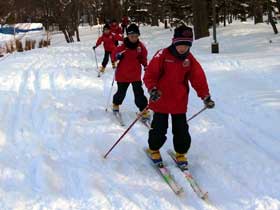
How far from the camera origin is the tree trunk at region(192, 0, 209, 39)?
21.4 metres

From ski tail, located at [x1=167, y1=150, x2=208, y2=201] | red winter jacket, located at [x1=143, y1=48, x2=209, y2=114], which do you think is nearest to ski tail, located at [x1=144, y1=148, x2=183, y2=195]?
ski tail, located at [x1=167, y1=150, x2=208, y2=201]

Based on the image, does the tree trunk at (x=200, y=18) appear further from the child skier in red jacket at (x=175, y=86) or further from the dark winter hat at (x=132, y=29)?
the child skier in red jacket at (x=175, y=86)

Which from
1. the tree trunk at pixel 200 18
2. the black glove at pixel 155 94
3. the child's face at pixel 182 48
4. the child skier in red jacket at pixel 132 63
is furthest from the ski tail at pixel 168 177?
the tree trunk at pixel 200 18

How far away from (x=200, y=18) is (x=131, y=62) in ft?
47.1

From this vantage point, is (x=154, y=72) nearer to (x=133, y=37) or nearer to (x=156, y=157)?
(x=156, y=157)

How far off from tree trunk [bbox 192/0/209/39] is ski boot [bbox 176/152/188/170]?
1662 centimetres

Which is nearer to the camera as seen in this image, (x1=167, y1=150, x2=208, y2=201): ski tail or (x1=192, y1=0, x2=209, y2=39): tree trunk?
(x1=167, y1=150, x2=208, y2=201): ski tail

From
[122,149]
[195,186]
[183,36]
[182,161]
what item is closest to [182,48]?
[183,36]

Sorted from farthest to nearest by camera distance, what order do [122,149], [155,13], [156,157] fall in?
[155,13]
[122,149]
[156,157]

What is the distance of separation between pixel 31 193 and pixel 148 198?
1210 mm

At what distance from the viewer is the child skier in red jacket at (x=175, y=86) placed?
518 cm

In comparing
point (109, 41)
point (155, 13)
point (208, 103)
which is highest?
point (155, 13)

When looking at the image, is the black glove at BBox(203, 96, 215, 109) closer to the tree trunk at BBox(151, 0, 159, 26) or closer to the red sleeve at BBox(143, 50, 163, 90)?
the red sleeve at BBox(143, 50, 163, 90)

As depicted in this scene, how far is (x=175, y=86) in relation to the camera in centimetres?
538
